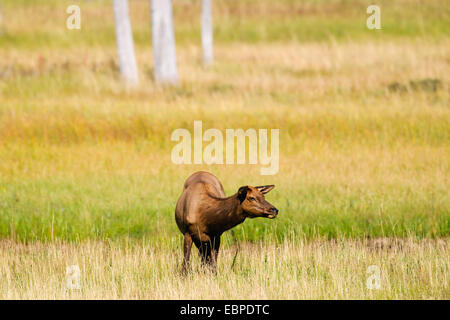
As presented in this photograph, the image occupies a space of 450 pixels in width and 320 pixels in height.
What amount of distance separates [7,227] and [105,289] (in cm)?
346

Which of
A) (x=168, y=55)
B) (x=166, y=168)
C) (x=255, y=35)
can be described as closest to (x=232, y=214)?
(x=166, y=168)

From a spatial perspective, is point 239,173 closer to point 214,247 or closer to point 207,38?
point 214,247

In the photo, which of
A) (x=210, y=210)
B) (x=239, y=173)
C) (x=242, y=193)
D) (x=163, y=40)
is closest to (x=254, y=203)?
(x=242, y=193)

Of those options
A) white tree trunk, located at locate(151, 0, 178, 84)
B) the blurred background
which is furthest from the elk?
white tree trunk, located at locate(151, 0, 178, 84)

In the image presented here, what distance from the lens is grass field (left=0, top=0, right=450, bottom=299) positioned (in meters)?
7.52

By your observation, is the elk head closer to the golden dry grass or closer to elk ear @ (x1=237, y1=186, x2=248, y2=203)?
elk ear @ (x1=237, y1=186, x2=248, y2=203)

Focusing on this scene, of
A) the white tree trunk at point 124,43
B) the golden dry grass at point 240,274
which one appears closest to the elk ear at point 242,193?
the golden dry grass at point 240,274

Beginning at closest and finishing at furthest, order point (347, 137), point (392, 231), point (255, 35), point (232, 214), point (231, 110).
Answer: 1. point (232, 214)
2. point (392, 231)
3. point (347, 137)
4. point (231, 110)
5. point (255, 35)

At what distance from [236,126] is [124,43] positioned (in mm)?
7184

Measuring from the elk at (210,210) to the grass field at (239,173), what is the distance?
1.37 ft

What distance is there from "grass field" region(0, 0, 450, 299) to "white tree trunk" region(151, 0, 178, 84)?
740mm
